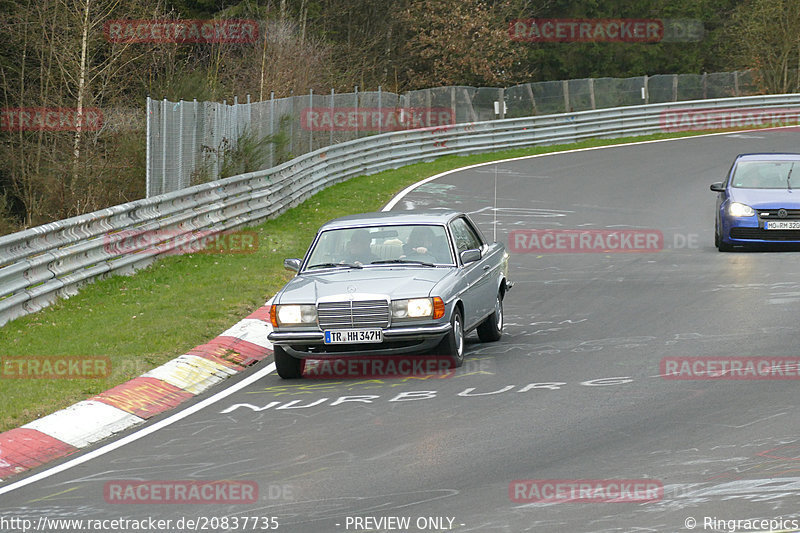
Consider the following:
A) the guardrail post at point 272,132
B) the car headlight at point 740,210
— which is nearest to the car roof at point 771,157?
the car headlight at point 740,210

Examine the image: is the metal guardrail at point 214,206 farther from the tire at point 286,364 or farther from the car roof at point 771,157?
the car roof at point 771,157

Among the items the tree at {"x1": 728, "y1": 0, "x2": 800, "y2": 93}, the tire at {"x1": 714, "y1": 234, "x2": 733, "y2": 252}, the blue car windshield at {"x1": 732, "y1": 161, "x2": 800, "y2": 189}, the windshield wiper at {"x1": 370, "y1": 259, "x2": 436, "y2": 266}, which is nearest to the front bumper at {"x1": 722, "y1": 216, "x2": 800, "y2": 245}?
the tire at {"x1": 714, "y1": 234, "x2": 733, "y2": 252}

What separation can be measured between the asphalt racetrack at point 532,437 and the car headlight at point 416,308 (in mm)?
608

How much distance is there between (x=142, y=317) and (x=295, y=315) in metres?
3.73

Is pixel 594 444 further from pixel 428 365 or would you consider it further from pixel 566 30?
pixel 566 30

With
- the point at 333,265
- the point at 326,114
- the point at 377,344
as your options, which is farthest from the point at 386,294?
the point at 326,114

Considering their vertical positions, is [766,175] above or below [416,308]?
above

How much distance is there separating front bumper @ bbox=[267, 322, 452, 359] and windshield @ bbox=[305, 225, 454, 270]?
125cm

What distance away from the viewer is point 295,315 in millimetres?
11367

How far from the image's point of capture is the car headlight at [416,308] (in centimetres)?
1125

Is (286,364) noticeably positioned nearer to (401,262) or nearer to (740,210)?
(401,262)

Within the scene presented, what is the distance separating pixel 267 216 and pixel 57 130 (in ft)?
28.3

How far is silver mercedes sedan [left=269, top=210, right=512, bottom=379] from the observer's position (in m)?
11.2

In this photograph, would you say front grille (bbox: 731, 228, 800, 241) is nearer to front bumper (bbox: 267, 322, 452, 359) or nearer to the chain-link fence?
the chain-link fence
